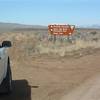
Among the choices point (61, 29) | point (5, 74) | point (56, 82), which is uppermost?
point (5, 74)

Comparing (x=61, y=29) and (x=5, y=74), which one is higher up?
(x=5, y=74)

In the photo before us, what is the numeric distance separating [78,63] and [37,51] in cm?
1020

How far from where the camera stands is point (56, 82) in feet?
52.1

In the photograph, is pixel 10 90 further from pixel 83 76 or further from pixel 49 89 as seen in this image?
pixel 83 76

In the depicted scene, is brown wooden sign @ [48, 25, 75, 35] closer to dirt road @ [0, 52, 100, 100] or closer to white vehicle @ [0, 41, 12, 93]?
dirt road @ [0, 52, 100, 100]

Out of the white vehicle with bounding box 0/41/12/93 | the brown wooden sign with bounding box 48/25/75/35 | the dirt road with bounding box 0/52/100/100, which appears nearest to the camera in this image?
the white vehicle with bounding box 0/41/12/93

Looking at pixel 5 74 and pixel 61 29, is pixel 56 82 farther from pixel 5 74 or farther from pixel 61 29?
pixel 61 29

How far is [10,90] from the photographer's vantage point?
13148mm

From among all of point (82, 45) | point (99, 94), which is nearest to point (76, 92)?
point (99, 94)

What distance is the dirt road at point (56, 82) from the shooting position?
1302 cm

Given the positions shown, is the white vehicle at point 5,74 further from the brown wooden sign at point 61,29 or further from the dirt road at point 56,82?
the brown wooden sign at point 61,29

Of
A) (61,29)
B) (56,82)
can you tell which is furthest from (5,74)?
(61,29)

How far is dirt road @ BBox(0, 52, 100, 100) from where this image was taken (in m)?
13.0

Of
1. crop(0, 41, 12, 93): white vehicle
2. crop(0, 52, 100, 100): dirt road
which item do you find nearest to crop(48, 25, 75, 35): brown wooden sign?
crop(0, 52, 100, 100): dirt road
